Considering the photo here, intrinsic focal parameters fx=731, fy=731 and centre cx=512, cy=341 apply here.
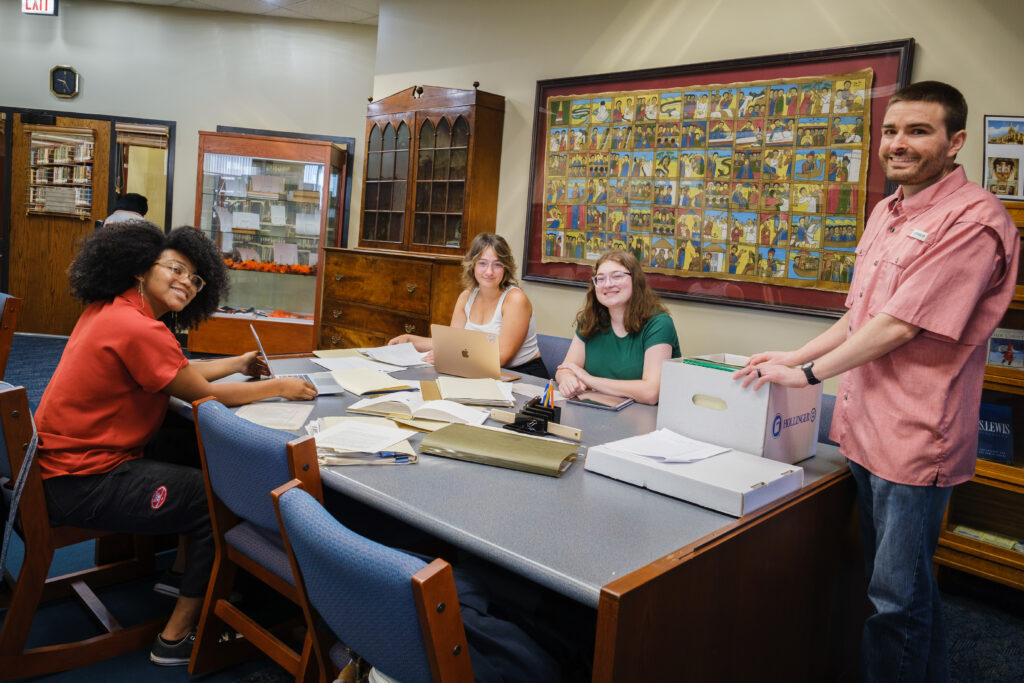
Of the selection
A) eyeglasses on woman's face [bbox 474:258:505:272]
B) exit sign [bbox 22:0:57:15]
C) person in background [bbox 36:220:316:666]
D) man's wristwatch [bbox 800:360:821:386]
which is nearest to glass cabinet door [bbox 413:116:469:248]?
eyeglasses on woman's face [bbox 474:258:505:272]

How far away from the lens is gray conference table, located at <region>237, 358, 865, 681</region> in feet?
3.68

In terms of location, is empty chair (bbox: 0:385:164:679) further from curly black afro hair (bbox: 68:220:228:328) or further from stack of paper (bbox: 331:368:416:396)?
stack of paper (bbox: 331:368:416:396)

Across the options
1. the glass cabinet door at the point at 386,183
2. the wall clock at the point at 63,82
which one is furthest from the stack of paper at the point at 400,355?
the wall clock at the point at 63,82

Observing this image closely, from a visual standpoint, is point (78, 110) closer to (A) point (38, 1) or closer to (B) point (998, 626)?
(A) point (38, 1)

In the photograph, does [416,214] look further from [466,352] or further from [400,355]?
[466,352]

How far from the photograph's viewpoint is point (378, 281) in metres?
4.62

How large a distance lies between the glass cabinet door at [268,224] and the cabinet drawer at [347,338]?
1199mm

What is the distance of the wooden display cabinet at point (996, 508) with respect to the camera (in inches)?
106

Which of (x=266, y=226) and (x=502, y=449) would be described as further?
(x=266, y=226)

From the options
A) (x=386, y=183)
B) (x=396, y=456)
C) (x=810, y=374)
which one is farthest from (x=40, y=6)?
(x=810, y=374)

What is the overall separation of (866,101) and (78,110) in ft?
22.0

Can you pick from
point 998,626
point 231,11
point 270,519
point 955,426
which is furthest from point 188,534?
point 231,11

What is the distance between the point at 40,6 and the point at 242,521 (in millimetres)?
5685

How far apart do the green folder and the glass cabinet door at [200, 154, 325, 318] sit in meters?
4.59
